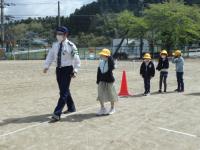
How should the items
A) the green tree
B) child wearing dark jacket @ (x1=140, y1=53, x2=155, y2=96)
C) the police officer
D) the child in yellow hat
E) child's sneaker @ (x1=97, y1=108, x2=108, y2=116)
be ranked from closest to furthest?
the police officer < child's sneaker @ (x1=97, y1=108, x2=108, y2=116) < the child in yellow hat < child wearing dark jacket @ (x1=140, y1=53, x2=155, y2=96) < the green tree

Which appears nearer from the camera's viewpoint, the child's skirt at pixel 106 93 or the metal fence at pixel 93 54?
the child's skirt at pixel 106 93

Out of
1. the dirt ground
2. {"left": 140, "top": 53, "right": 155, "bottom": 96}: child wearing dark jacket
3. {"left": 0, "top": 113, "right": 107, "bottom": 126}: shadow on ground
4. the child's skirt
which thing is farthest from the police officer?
{"left": 140, "top": 53, "right": 155, "bottom": 96}: child wearing dark jacket

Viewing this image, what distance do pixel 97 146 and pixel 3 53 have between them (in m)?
56.7

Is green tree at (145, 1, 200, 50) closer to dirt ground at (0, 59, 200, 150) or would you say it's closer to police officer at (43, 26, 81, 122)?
dirt ground at (0, 59, 200, 150)

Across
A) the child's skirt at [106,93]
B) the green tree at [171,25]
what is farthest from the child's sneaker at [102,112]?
the green tree at [171,25]

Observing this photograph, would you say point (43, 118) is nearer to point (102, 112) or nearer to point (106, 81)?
point (102, 112)

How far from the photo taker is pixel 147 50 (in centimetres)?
6581

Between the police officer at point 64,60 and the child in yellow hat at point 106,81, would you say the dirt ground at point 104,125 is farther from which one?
the police officer at point 64,60

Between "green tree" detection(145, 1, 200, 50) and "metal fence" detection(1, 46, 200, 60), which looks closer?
"green tree" detection(145, 1, 200, 50)

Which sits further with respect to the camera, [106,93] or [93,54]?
[93,54]

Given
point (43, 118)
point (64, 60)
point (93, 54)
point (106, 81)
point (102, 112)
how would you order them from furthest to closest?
1. point (93, 54)
2. point (106, 81)
3. point (102, 112)
4. point (43, 118)
5. point (64, 60)

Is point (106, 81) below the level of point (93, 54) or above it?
above

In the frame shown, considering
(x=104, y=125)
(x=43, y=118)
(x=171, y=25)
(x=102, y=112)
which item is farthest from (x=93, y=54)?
(x=104, y=125)

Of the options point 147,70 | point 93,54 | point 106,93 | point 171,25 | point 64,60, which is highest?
point 171,25
